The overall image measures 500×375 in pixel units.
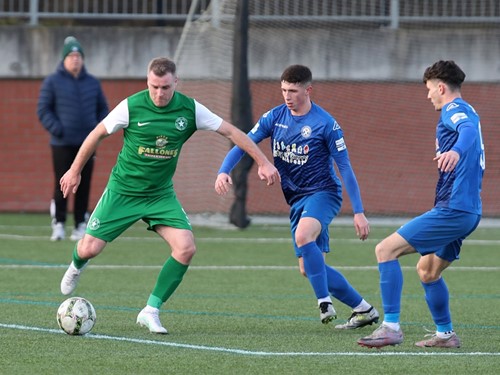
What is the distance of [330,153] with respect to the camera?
8.21 meters

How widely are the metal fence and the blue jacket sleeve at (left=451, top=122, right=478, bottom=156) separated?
10468mm

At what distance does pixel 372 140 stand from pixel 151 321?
36.0 feet

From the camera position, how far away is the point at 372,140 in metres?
18.0

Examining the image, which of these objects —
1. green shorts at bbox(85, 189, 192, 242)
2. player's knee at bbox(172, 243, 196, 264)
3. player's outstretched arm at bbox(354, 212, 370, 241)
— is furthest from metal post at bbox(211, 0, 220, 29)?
player's outstretched arm at bbox(354, 212, 370, 241)

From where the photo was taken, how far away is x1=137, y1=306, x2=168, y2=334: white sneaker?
293 inches

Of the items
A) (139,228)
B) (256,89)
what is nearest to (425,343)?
(139,228)

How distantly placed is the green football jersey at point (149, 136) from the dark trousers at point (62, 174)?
5.52 meters

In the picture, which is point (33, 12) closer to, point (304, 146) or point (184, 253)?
point (304, 146)

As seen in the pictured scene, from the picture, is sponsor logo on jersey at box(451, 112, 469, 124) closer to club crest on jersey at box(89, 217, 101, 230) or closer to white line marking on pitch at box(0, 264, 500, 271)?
club crest on jersey at box(89, 217, 101, 230)

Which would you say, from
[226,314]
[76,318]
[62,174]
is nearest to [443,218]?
[226,314]

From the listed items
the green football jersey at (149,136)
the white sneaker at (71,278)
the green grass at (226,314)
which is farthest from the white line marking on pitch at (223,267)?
the green football jersey at (149,136)

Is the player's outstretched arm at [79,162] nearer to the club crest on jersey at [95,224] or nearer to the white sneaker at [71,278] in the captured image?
the club crest on jersey at [95,224]

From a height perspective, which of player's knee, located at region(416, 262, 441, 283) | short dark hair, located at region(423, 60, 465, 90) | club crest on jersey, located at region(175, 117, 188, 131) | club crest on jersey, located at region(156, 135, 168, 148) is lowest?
player's knee, located at region(416, 262, 441, 283)

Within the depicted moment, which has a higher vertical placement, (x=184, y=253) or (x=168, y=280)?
(x=184, y=253)
